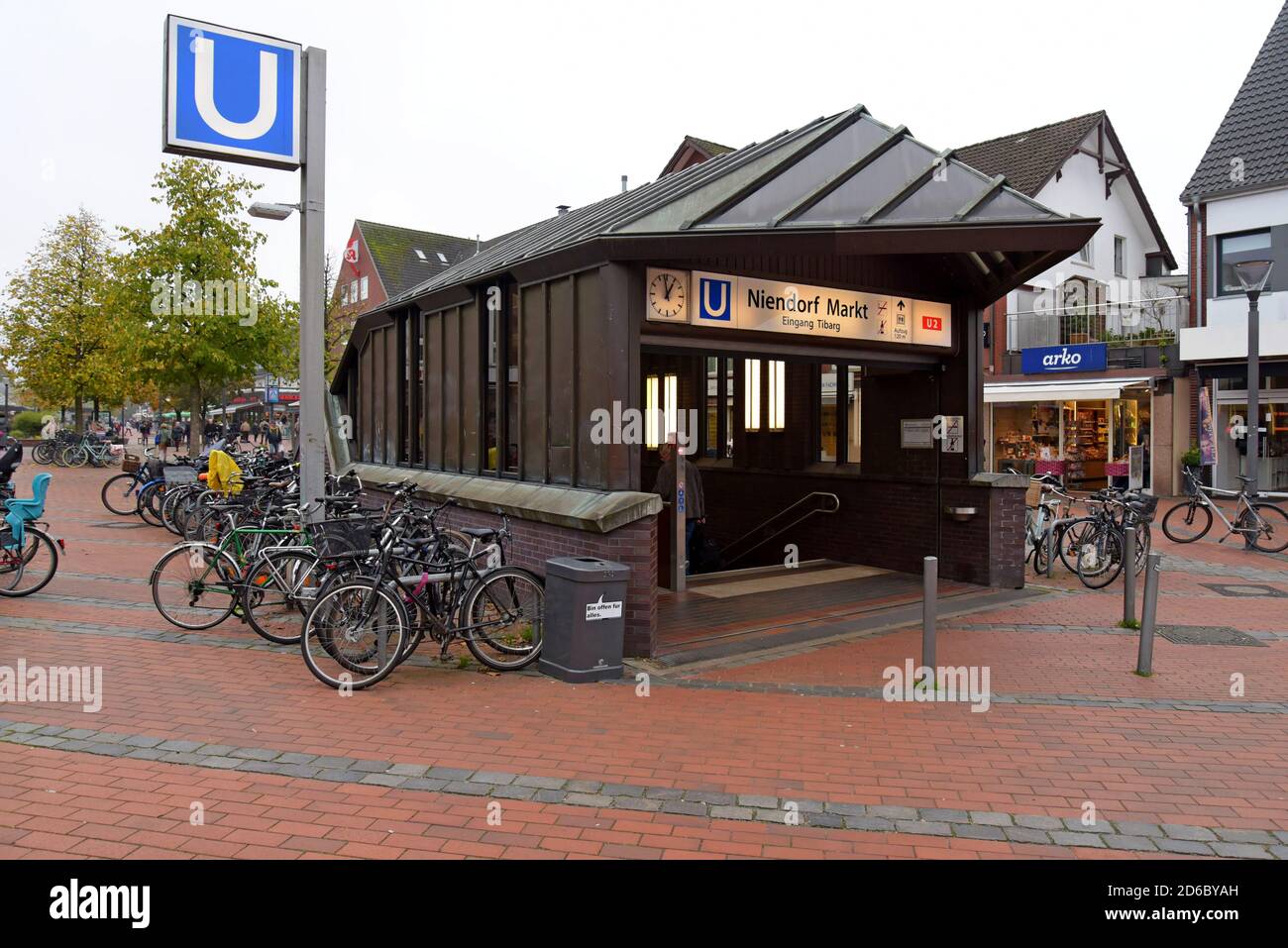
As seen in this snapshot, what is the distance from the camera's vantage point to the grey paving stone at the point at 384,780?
15.0 feet

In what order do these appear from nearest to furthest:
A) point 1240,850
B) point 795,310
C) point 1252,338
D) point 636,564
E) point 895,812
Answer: point 1240,850 → point 895,812 → point 636,564 → point 795,310 → point 1252,338

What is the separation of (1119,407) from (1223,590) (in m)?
15.3

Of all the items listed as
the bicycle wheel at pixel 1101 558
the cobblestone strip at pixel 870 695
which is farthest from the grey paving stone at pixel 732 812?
the bicycle wheel at pixel 1101 558

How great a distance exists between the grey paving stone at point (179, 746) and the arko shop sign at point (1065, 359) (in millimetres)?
23465

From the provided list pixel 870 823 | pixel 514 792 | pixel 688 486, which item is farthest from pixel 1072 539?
pixel 514 792

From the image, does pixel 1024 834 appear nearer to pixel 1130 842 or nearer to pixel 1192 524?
pixel 1130 842

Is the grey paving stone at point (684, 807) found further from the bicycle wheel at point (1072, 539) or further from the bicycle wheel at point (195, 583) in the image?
the bicycle wheel at point (1072, 539)

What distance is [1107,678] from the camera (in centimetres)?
674

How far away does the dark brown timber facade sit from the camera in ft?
24.3

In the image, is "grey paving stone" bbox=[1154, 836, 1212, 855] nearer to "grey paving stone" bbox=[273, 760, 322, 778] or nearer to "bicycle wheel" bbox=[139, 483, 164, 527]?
"grey paving stone" bbox=[273, 760, 322, 778]

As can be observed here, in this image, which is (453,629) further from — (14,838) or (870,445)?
(870,445)

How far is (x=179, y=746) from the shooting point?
506 centimetres

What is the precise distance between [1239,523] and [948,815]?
11.7 meters

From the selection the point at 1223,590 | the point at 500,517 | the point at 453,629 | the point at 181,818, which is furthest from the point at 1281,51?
the point at 181,818
